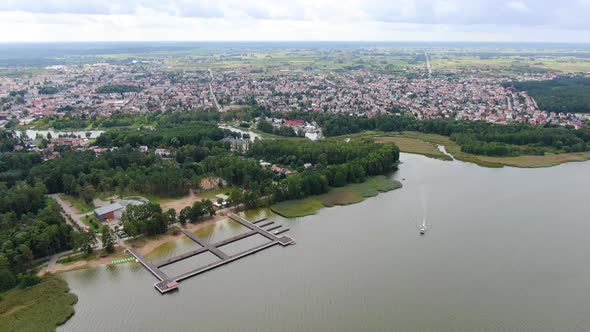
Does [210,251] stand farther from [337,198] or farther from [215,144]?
[215,144]

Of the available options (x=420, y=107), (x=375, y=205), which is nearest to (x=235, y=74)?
(x=420, y=107)

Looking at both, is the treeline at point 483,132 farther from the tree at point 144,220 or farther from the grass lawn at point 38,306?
the grass lawn at point 38,306

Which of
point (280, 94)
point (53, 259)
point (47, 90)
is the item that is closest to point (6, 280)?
point (53, 259)

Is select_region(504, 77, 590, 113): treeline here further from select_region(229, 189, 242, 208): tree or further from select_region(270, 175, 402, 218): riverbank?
select_region(229, 189, 242, 208): tree

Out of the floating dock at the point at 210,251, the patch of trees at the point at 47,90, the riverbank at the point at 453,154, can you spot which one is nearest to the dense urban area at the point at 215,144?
the riverbank at the point at 453,154

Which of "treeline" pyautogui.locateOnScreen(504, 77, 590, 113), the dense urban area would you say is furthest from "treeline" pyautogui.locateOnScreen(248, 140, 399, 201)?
"treeline" pyautogui.locateOnScreen(504, 77, 590, 113)

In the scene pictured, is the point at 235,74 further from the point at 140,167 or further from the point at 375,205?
the point at 375,205
